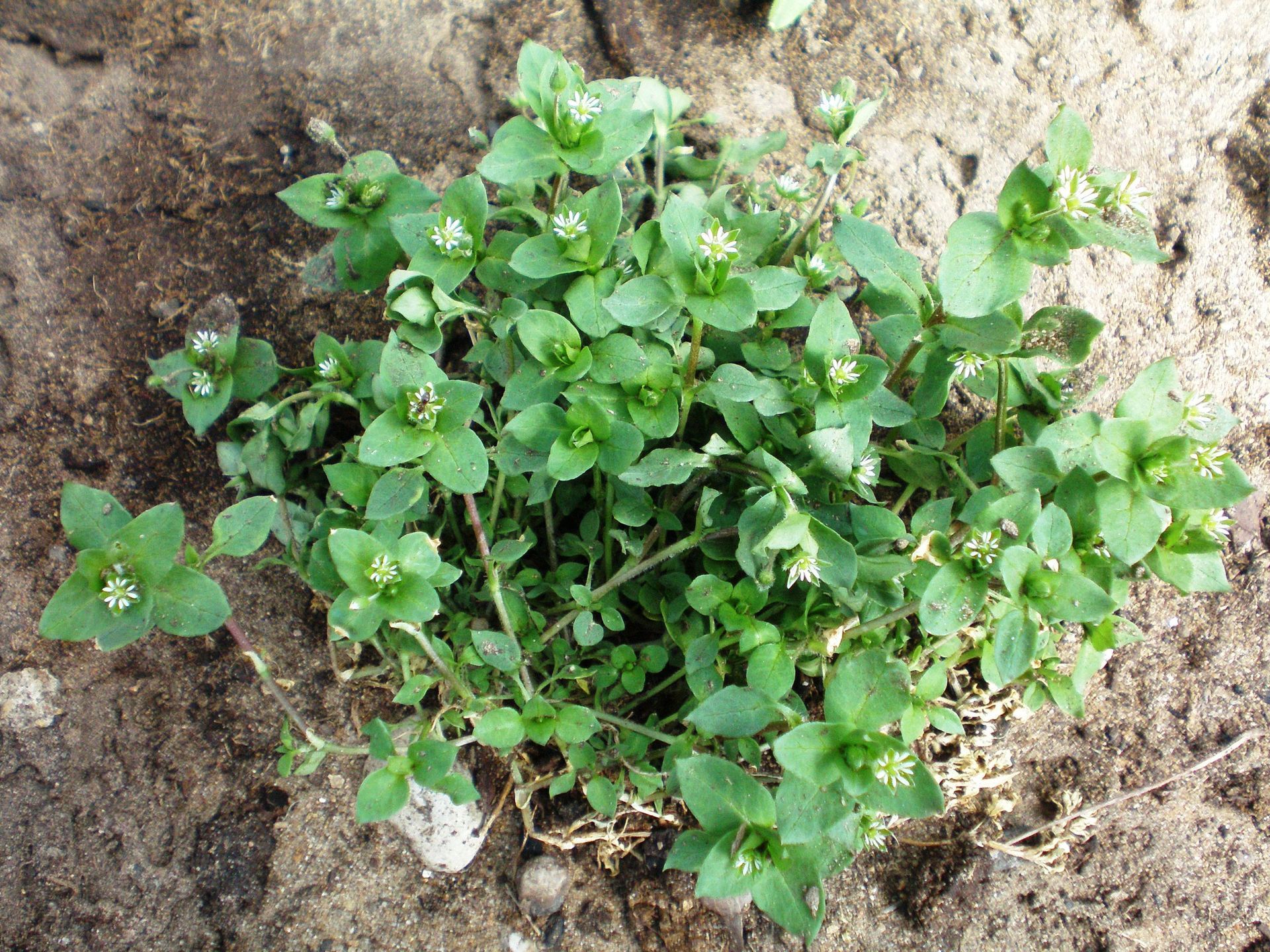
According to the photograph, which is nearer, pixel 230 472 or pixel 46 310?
pixel 230 472

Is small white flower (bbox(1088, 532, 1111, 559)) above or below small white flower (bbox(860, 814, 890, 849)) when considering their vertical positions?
above

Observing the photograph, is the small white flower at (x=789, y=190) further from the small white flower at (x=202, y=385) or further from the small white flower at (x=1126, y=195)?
the small white flower at (x=202, y=385)

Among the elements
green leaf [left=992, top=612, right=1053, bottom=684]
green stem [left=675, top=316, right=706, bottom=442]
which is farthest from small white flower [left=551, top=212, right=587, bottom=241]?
green leaf [left=992, top=612, right=1053, bottom=684]

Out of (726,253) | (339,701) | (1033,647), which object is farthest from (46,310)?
(1033,647)

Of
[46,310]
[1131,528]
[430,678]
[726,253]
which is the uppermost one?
[726,253]

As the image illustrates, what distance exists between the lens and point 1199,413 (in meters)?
1.98

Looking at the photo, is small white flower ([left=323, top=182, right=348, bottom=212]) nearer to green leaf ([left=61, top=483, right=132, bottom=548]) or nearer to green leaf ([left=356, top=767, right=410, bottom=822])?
green leaf ([left=61, top=483, right=132, bottom=548])

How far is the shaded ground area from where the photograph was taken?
2.38 m

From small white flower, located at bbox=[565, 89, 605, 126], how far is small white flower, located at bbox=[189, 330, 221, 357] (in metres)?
1.16

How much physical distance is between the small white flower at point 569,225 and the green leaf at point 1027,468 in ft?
3.84

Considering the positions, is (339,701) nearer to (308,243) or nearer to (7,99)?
(308,243)

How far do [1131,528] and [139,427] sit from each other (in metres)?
2.73

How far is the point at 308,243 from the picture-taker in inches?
105

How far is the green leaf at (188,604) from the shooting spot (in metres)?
1.85
